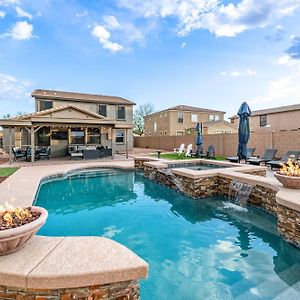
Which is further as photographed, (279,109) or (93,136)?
(279,109)

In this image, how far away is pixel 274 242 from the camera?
462 centimetres

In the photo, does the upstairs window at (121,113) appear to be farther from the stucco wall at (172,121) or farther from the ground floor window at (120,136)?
the stucco wall at (172,121)

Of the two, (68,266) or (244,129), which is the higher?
(244,129)

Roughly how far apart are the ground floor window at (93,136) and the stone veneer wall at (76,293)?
19160 mm

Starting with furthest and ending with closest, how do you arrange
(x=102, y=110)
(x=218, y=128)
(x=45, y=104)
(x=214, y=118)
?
(x=214, y=118) → (x=218, y=128) → (x=102, y=110) → (x=45, y=104)

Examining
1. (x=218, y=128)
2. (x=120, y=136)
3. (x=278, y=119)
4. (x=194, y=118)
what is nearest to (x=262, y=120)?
(x=278, y=119)

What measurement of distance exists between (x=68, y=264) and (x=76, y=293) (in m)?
0.28

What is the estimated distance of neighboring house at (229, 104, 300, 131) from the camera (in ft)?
81.2

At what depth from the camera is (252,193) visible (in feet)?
22.3

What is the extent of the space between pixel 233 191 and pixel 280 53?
1186 centimetres

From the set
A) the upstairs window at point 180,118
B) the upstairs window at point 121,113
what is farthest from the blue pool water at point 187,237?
the upstairs window at point 180,118

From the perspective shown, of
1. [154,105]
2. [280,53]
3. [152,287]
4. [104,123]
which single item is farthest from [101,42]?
[154,105]

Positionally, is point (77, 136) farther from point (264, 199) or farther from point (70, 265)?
point (70, 265)

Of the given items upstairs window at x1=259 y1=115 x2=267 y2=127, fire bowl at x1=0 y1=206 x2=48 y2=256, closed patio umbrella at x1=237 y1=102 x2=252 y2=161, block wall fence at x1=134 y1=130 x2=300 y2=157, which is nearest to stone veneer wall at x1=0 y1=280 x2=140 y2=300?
fire bowl at x1=0 y1=206 x2=48 y2=256
